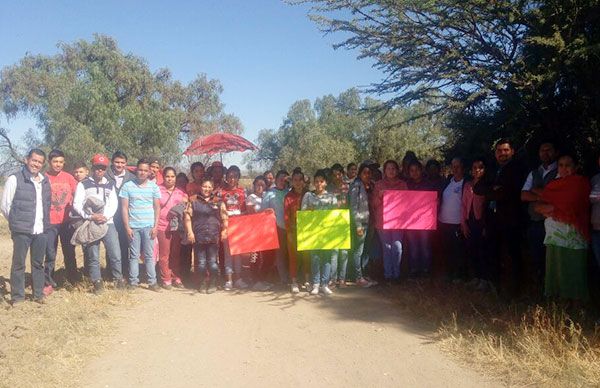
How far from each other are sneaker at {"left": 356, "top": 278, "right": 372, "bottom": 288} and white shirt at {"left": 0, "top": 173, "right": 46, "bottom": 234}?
15.9 feet

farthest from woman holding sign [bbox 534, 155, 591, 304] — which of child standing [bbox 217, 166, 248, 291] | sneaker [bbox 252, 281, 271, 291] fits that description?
child standing [bbox 217, 166, 248, 291]

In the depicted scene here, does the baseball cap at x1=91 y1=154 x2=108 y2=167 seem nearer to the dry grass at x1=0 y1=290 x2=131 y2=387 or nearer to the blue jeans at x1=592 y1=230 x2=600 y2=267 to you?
the dry grass at x1=0 y1=290 x2=131 y2=387

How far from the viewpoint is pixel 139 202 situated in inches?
283

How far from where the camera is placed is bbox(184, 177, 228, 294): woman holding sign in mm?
7234

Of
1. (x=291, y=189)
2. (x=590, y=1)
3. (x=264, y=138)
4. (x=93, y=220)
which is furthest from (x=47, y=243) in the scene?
(x=264, y=138)

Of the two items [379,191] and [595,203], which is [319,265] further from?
[595,203]

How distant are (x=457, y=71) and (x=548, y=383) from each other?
19.0ft

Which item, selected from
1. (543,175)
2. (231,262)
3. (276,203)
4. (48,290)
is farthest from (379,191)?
(48,290)

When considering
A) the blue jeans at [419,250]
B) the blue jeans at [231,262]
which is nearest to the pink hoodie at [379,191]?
the blue jeans at [419,250]

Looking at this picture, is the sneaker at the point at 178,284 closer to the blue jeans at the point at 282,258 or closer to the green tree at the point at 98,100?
the blue jeans at the point at 282,258

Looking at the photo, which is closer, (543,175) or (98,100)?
(543,175)

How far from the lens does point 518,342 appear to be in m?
4.52

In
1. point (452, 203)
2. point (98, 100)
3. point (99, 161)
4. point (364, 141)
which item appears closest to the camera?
point (452, 203)

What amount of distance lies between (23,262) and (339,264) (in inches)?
186
